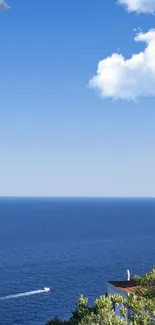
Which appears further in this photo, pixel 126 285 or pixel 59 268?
pixel 59 268

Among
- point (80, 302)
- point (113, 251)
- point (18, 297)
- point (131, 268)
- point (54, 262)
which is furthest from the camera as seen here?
point (113, 251)

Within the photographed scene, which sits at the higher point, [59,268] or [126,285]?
[126,285]

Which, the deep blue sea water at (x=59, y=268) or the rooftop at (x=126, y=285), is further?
the deep blue sea water at (x=59, y=268)

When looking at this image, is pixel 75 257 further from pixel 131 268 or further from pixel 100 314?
pixel 100 314

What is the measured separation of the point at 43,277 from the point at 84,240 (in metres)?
81.6

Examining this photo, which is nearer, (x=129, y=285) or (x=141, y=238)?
(x=129, y=285)

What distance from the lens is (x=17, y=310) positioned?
83.1 m

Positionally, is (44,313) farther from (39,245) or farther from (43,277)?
(39,245)

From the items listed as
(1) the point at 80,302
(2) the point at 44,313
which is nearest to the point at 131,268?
(2) the point at 44,313

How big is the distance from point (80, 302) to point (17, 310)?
5329cm

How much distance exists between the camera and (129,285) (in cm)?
4800

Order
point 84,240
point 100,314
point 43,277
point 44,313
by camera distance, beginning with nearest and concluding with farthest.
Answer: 1. point 100,314
2. point 44,313
3. point 43,277
4. point 84,240

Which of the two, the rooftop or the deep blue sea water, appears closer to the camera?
the rooftop

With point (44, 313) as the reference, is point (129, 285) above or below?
above
